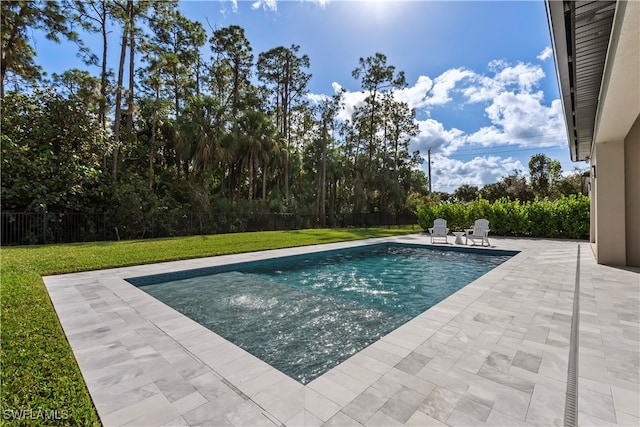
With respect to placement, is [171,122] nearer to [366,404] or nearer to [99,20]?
[99,20]

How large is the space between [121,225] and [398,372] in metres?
13.6

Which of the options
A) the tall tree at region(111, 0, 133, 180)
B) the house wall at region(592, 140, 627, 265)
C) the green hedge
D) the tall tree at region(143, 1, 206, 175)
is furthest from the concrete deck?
the tall tree at region(143, 1, 206, 175)

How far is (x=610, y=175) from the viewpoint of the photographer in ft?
21.9

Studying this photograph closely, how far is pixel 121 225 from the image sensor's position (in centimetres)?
1235

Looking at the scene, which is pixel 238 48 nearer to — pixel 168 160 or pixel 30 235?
pixel 168 160

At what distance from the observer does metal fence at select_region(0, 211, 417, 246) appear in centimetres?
1023

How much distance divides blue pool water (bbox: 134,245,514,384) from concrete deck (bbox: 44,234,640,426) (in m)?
0.55

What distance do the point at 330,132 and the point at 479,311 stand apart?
86.6 feet

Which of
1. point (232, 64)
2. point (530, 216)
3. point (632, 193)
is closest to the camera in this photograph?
point (632, 193)

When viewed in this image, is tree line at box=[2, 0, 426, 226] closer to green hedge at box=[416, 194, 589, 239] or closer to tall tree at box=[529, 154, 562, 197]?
green hedge at box=[416, 194, 589, 239]

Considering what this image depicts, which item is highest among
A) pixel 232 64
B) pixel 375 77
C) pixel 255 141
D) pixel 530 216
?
pixel 375 77

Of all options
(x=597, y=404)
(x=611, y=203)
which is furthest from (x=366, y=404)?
(x=611, y=203)

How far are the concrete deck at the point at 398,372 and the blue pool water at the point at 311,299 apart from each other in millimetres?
552

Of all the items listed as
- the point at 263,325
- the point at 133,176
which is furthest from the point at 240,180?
the point at 263,325
